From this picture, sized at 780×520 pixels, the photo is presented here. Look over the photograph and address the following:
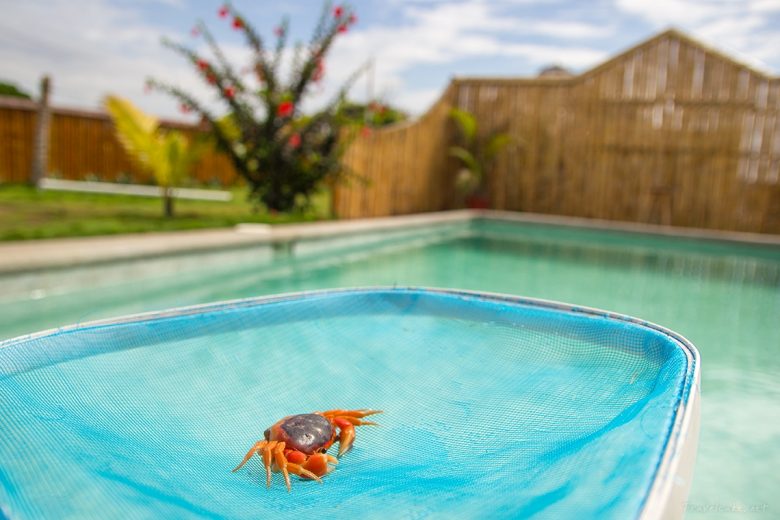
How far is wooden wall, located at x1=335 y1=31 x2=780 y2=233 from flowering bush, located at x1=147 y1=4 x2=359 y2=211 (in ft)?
3.57

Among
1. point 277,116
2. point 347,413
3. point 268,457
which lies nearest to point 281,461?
point 268,457

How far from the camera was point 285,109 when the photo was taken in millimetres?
7754

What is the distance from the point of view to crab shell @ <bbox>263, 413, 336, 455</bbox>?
1.92 metres

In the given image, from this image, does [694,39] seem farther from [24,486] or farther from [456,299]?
[24,486]

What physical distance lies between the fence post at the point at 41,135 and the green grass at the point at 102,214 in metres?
0.45

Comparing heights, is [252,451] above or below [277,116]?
below

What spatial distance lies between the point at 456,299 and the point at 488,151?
28.1 ft

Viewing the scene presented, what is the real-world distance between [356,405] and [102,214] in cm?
555

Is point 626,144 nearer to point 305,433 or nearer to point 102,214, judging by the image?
point 102,214

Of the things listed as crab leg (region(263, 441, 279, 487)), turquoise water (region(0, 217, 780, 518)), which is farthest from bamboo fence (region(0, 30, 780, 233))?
crab leg (region(263, 441, 279, 487))

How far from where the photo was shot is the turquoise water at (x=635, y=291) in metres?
2.67

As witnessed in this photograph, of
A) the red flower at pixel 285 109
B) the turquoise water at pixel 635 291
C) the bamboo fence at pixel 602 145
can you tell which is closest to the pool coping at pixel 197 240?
the turquoise water at pixel 635 291

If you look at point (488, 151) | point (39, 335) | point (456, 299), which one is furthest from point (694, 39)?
point (39, 335)

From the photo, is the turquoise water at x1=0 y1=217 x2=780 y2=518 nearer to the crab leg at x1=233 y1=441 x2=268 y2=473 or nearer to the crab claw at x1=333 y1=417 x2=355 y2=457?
the crab claw at x1=333 y1=417 x2=355 y2=457
